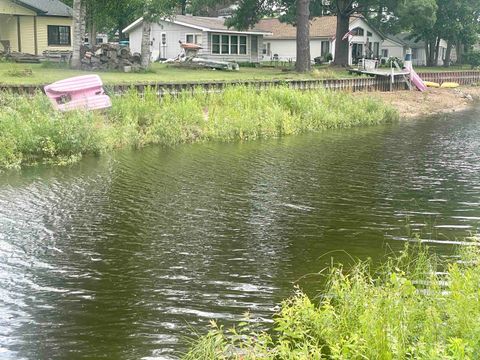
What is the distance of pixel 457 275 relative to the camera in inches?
277

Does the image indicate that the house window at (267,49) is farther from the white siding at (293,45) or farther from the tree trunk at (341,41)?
the tree trunk at (341,41)

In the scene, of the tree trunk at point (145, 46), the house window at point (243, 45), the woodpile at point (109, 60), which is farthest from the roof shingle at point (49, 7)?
the house window at point (243, 45)

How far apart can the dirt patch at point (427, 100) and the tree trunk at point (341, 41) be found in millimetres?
7536

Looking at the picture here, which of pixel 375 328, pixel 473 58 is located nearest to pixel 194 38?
pixel 473 58

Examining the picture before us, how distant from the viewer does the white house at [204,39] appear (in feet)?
161

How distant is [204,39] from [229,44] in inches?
103

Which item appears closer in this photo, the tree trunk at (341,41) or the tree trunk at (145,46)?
the tree trunk at (145,46)

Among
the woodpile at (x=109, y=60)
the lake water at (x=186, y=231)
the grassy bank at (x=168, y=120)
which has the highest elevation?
the woodpile at (x=109, y=60)

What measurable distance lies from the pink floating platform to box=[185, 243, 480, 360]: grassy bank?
48.4 feet

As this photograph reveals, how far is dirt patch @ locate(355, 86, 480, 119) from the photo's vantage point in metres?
32.4

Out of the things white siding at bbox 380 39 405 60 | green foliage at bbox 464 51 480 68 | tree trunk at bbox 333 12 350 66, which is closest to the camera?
tree trunk at bbox 333 12 350 66

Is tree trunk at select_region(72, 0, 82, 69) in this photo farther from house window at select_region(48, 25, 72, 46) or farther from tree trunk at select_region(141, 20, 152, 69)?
house window at select_region(48, 25, 72, 46)

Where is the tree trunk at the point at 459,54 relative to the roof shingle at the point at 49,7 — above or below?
below

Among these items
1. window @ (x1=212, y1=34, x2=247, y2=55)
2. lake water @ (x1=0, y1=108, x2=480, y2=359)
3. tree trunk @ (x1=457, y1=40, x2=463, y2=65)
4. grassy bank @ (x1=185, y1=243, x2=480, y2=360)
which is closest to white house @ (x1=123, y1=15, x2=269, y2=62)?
window @ (x1=212, y1=34, x2=247, y2=55)
